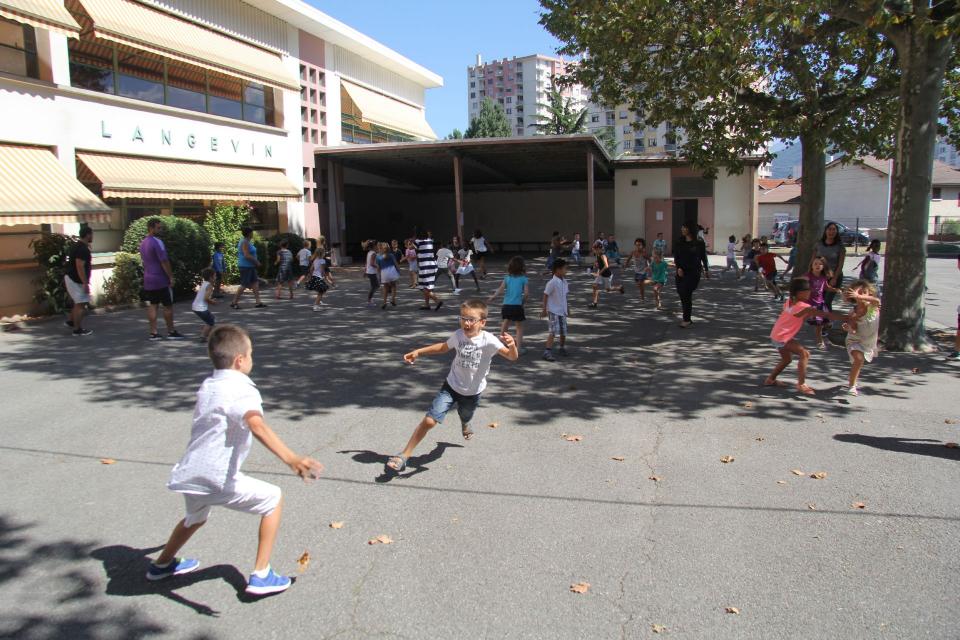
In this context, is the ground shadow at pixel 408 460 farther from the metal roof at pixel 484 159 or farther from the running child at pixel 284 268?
the metal roof at pixel 484 159

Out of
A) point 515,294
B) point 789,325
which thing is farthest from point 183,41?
point 789,325

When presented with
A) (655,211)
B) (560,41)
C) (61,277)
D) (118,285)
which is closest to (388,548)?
(61,277)

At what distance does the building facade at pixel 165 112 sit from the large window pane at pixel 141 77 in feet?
0.11

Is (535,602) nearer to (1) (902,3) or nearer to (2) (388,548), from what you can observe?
(2) (388,548)

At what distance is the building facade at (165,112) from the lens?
12.9m

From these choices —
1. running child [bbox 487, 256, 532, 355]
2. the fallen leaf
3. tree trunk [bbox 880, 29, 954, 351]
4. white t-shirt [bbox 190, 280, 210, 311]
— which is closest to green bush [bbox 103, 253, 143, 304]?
white t-shirt [bbox 190, 280, 210, 311]

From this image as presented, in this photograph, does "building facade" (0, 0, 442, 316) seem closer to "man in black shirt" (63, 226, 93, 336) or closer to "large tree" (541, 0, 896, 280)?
"man in black shirt" (63, 226, 93, 336)

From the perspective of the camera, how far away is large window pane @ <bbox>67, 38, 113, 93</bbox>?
1487 cm

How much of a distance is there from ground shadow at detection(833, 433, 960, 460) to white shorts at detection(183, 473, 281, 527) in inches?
186

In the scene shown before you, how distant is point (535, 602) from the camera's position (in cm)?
346

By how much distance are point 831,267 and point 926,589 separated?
7381mm

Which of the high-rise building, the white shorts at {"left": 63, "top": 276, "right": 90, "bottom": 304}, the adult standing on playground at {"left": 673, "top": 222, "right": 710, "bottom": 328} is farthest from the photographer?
the high-rise building

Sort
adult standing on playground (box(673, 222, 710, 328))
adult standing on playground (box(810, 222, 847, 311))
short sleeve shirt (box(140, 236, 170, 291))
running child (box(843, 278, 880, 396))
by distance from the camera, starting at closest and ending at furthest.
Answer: running child (box(843, 278, 880, 396)) → adult standing on playground (box(810, 222, 847, 311)) → short sleeve shirt (box(140, 236, 170, 291)) → adult standing on playground (box(673, 222, 710, 328))

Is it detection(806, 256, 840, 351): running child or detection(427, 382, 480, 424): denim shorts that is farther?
detection(806, 256, 840, 351): running child
